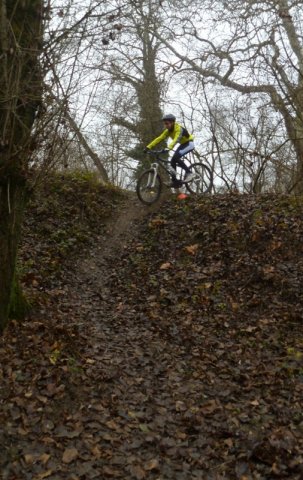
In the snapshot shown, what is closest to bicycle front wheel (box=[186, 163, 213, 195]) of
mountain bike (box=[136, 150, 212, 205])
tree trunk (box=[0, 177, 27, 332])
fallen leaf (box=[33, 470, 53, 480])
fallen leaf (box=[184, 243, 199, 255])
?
mountain bike (box=[136, 150, 212, 205])

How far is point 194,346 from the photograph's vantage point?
7.16 m

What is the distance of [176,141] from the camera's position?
1141cm

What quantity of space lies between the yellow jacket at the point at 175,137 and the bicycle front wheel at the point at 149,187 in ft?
2.21

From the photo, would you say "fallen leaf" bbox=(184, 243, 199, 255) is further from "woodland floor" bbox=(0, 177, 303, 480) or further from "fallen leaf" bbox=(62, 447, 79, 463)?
"fallen leaf" bbox=(62, 447, 79, 463)

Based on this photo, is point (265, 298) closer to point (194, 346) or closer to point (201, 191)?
point (194, 346)

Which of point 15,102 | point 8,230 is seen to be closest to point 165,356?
point 8,230

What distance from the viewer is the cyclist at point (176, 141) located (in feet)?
37.4

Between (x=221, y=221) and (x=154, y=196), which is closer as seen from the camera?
(x=221, y=221)

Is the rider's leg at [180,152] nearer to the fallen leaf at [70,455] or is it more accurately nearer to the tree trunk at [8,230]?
the tree trunk at [8,230]

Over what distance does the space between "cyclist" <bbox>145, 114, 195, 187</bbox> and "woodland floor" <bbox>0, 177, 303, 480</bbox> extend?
1539mm

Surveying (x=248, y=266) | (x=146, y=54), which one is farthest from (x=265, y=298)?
(x=146, y=54)

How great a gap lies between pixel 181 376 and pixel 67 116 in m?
3.58

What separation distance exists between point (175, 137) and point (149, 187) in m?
1.31

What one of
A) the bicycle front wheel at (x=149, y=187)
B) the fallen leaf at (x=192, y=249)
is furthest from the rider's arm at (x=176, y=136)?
the fallen leaf at (x=192, y=249)
